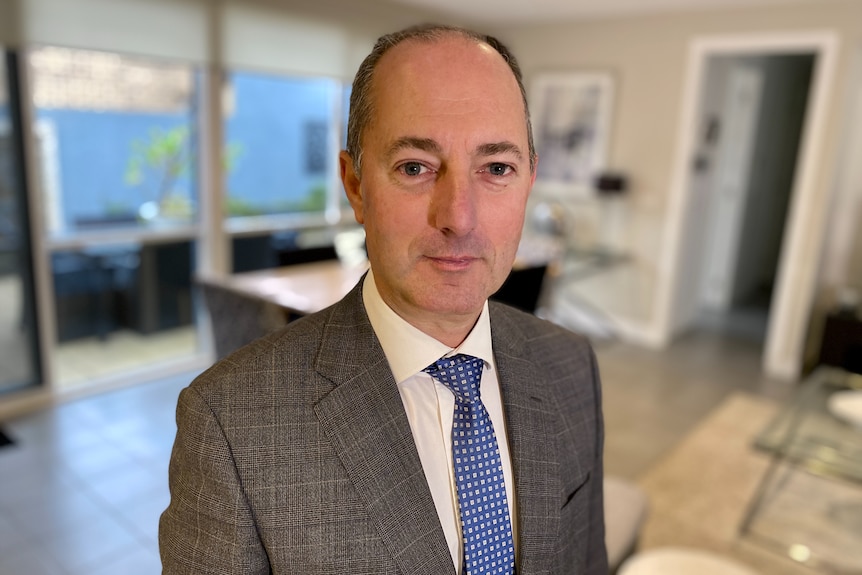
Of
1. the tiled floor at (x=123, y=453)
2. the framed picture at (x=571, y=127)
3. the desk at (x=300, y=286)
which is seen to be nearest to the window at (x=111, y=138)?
the tiled floor at (x=123, y=453)

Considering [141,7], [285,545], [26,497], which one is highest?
[141,7]

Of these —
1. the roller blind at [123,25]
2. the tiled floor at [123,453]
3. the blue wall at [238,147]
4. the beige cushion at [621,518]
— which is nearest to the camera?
the beige cushion at [621,518]

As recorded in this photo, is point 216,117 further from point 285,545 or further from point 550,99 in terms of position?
point 285,545

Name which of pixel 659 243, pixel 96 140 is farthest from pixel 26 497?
pixel 659 243

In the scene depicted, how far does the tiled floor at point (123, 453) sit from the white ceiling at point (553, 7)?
2528mm

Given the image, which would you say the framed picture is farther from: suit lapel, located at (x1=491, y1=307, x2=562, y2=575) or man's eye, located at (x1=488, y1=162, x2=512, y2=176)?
man's eye, located at (x1=488, y1=162, x2=512, y2=176)

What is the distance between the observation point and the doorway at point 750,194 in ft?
13.7

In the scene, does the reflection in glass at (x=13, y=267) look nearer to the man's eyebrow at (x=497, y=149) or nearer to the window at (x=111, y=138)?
the window at (x=111, y=138)

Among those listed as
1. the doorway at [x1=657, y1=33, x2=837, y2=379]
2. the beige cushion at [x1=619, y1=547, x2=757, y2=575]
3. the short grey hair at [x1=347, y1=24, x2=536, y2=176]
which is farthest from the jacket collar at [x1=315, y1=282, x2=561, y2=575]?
the doorway at [x1=657, y1=33, x2=837, y2=379]

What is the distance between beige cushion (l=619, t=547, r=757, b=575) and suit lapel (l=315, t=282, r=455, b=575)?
3.97 ft

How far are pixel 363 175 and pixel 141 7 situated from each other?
333cm

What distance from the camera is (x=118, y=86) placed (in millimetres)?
3521

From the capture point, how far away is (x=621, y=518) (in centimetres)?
192

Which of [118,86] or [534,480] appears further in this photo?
[118,86]
